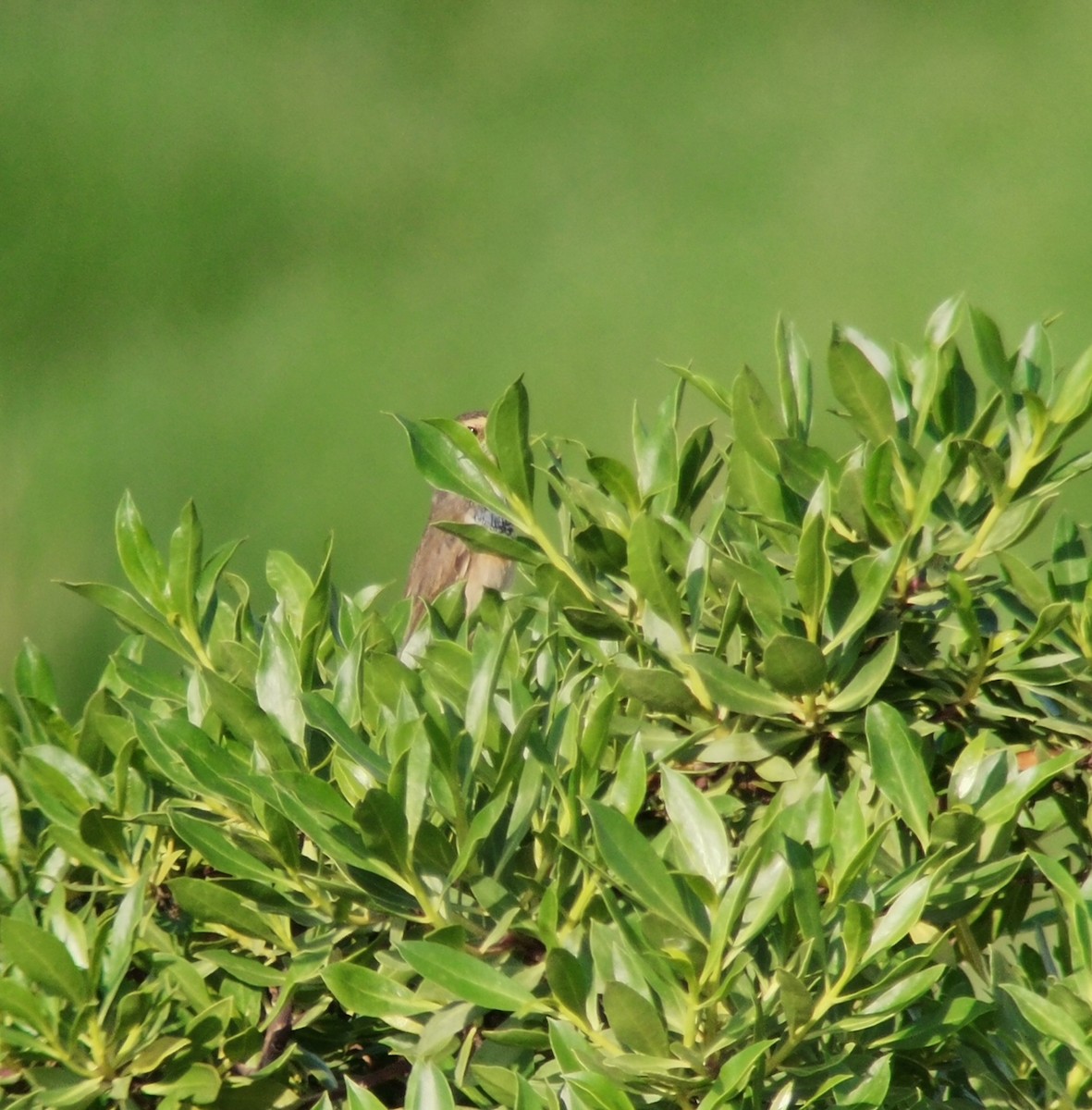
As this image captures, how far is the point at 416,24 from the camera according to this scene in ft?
22.1

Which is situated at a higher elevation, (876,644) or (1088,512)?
(876,644)

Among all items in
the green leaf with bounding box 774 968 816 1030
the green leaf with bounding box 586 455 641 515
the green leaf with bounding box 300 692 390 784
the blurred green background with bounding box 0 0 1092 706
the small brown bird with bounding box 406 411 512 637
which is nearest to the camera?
the green leaf with bounding box 774 968 816 1030

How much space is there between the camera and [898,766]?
39.1 inches

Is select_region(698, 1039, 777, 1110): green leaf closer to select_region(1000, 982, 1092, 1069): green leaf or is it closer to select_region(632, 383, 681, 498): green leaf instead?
select_region(1000, 982, 1092, 1069): green leaf

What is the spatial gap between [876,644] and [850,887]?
0.22 metres

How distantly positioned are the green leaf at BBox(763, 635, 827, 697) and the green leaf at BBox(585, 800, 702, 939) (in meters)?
0.16

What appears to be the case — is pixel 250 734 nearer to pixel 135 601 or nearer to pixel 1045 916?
pixel 135 601

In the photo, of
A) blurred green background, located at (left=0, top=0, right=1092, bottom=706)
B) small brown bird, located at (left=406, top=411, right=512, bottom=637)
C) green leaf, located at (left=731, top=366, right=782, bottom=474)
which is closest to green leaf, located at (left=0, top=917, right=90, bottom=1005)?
green leaf, located at (left=731, top=366, right=782, bottom=474)

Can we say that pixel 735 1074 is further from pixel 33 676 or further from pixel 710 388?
pixel 33 676

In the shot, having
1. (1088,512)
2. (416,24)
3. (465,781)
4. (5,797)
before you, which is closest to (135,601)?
(5,797)

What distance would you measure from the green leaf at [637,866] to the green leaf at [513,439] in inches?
13.4

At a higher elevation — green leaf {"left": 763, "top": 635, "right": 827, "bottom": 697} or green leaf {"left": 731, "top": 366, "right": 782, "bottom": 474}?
green leaf {"left": 731, "top": 366, "right": 782, "bottom": 474}

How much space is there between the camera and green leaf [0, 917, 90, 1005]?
103 centimetres

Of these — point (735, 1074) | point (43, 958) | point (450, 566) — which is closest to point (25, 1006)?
point (43, 958)
